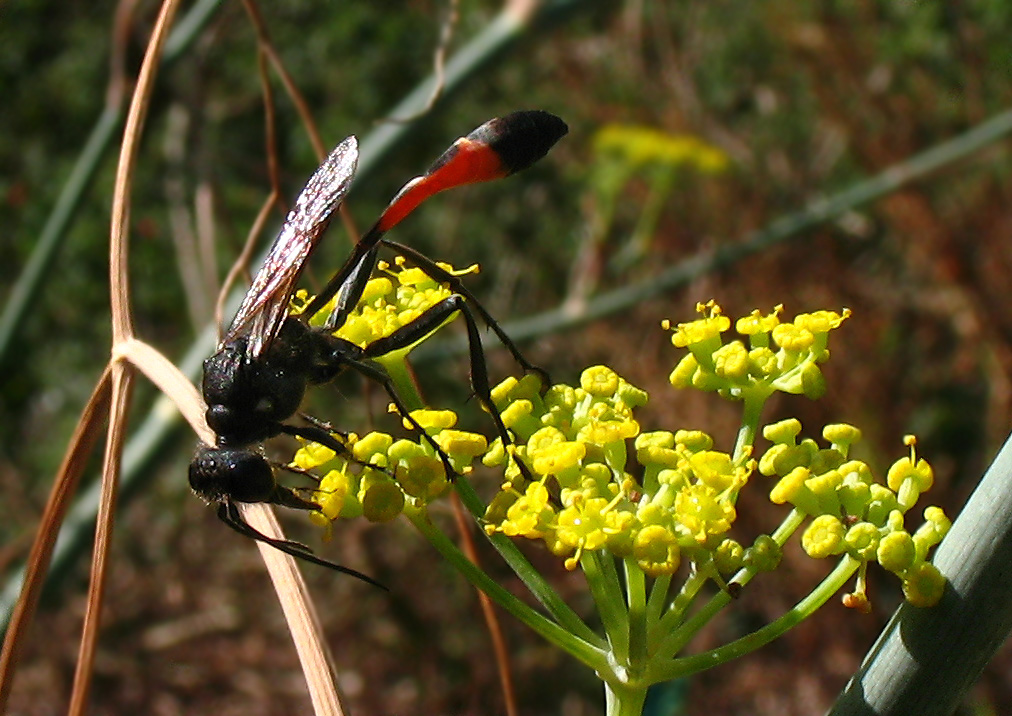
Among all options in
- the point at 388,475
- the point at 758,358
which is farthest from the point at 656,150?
the point at 388,475

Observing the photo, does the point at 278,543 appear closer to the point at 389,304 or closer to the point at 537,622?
the point at 537,622

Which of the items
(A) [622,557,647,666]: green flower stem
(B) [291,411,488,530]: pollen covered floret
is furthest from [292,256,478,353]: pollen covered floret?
(A) [622,557,647,666]: green flower stem

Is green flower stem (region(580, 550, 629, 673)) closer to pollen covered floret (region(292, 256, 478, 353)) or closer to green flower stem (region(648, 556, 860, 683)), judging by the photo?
green flower stem (region(648, 556, 860, 683))

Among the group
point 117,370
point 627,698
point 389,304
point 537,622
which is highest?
point 117,370

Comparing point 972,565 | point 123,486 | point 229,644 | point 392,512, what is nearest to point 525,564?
point 392,512

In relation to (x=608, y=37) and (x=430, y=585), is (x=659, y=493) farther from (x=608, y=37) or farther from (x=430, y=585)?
(x=608, y=37)

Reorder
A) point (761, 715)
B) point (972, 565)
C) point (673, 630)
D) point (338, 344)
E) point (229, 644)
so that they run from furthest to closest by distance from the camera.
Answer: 1. point (229, 644)
2. point (761, 715)
3. point (338, 344)
4. point (673, 630)
5. point (972, 565)
